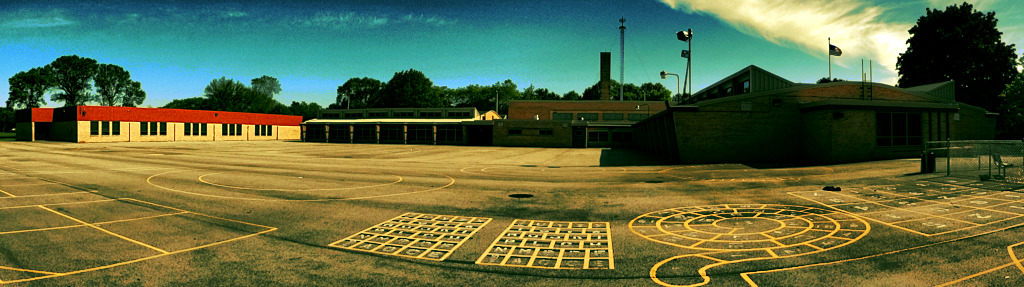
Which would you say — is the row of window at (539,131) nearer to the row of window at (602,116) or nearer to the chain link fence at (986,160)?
the row of window at (602,116)

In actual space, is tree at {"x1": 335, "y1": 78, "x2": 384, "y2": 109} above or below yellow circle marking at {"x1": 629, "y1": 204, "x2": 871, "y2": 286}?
above

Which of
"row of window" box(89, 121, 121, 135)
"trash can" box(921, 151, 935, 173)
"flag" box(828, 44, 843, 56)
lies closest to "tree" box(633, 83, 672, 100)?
"flag" box(828, 44, 843, 56)

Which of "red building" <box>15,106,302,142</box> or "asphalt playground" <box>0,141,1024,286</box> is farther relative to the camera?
"red building" <box>15,106,302,142</box>

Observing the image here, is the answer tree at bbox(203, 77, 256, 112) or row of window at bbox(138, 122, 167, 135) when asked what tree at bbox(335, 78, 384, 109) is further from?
row of window at bbox(138, 122, 167, 135)

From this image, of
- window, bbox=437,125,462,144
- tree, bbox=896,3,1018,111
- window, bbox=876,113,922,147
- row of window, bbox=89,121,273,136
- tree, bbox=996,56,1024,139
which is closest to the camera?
window, bbox=876,113,922,147

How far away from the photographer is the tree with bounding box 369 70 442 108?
103188mm

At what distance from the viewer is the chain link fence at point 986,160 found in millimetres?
15227

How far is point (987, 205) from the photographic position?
10516mm

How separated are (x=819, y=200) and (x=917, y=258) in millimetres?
5905

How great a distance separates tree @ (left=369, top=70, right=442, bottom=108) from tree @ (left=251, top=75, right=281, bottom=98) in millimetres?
54254

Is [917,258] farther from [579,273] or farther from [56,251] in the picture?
[56,251]

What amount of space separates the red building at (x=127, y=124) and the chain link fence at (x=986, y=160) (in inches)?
3211

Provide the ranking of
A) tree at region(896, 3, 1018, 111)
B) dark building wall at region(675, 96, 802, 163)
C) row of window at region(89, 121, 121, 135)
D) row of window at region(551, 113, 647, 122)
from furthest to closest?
row of window at region(551, 113, 647, 122) < row of window at region(89, 121, 121, 135) < tree at region(896, 3, 1018, 111) < dark building wall at region(675, 96, 802, 163)

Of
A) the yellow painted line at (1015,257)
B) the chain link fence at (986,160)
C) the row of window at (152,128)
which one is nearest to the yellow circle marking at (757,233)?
the yellow painted line at (1015,257)
